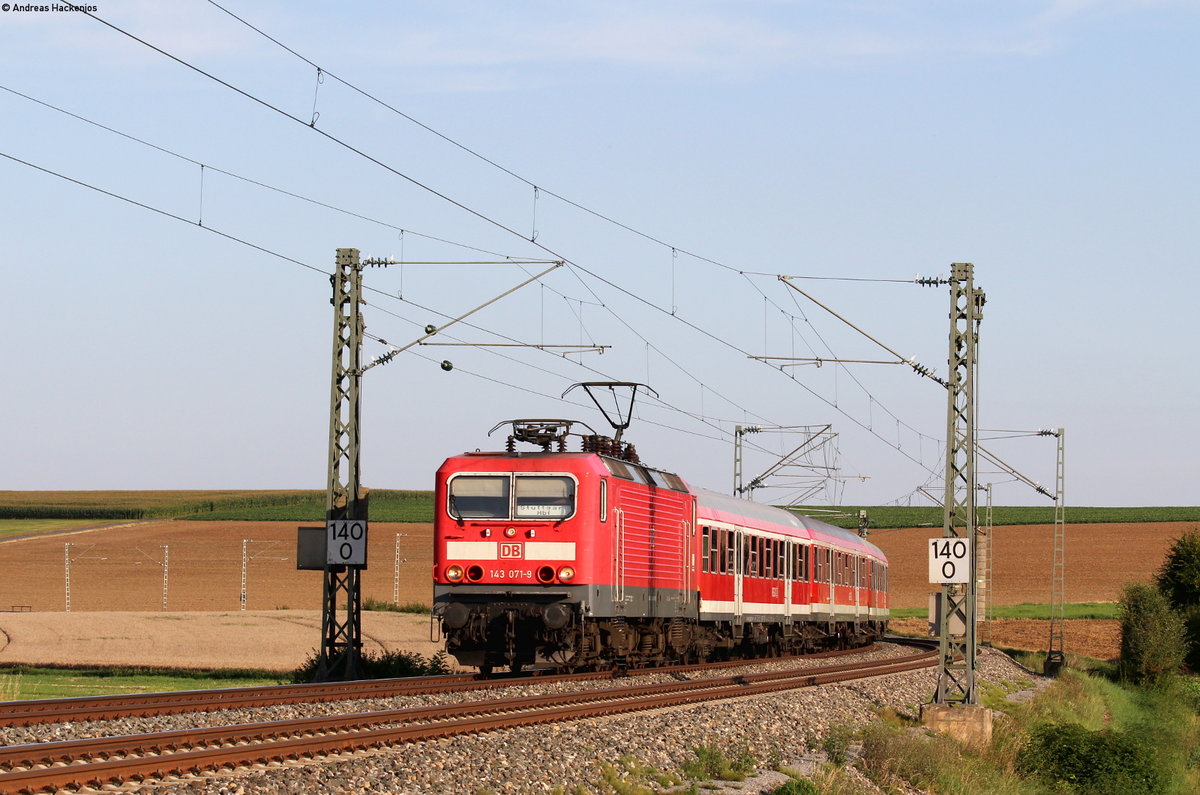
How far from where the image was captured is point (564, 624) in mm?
23172

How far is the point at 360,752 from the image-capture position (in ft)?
48.8

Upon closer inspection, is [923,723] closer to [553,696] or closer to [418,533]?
[553,696]

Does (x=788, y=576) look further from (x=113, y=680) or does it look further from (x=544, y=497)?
(x=113, y=680)

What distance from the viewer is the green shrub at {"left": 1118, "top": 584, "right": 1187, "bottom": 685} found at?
2039 inches

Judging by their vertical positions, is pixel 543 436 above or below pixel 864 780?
above

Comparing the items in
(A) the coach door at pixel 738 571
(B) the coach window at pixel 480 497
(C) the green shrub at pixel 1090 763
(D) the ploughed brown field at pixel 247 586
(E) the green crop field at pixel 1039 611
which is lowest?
(E) the green crop field at pixel 1039 611

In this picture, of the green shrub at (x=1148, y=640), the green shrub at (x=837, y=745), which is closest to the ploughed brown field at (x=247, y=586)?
the green shrub at (x=1148, y=640)

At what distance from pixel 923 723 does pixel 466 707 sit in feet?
28.6

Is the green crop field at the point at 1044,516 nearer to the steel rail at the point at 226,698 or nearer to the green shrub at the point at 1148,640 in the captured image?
the green shrub at the point at 1148,640

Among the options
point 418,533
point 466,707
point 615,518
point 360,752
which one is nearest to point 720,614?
point 615,518

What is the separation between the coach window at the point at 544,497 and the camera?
23734 millimetres

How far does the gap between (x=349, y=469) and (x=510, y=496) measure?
3889 mm

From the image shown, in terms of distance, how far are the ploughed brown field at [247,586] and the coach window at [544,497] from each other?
14224 millimetres

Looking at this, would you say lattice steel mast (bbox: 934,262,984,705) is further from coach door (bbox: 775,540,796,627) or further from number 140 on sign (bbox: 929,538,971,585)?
coach door (bbox: 775,540,796,627)
